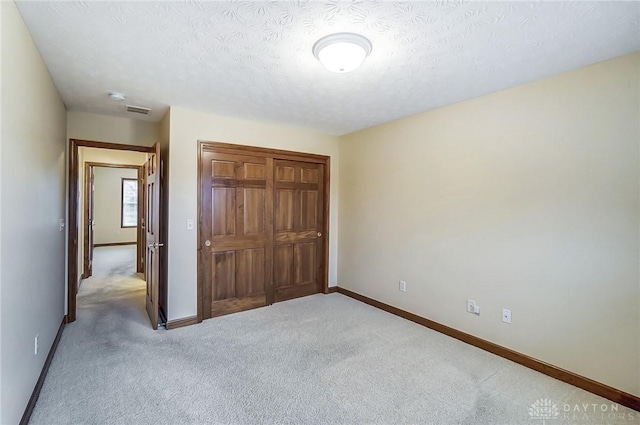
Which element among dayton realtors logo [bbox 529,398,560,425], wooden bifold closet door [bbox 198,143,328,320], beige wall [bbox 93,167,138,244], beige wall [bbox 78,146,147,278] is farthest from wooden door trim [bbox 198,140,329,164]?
beige wall [bbox 93,167,138,244]

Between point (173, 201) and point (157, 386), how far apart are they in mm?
1862

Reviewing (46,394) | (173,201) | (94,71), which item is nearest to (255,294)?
(173,201)

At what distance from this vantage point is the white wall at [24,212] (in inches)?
60.1

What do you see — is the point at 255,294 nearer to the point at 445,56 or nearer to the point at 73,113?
the point at 73,113

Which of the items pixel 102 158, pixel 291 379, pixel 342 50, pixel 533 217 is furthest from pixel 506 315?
pixel 102 158

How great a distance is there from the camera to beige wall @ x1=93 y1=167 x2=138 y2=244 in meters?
8.87

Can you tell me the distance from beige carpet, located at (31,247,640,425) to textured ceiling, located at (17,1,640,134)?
2442 millimetres

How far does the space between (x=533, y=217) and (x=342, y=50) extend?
2113mm

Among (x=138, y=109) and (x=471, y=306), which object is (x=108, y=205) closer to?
(x=138, y=109)

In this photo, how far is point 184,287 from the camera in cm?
344

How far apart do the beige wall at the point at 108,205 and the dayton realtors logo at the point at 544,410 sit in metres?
10.2

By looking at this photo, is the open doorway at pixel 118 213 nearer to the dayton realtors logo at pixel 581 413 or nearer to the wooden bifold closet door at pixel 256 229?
the wooden bifold closet door at pixel 256 229

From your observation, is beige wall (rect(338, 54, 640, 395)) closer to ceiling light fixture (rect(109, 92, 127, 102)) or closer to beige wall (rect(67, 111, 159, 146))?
ceiling light fixture (rect(109, 92, 127, 102))

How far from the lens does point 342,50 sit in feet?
6.27
